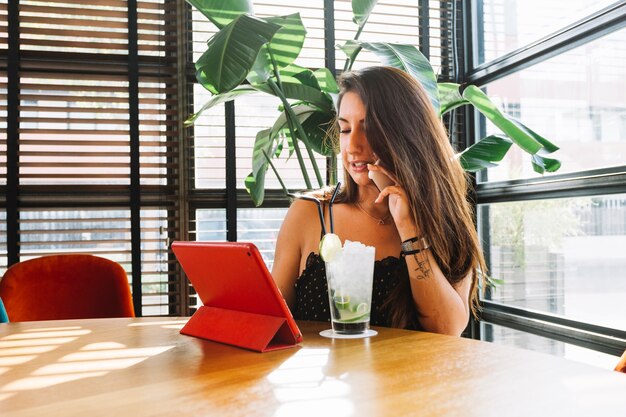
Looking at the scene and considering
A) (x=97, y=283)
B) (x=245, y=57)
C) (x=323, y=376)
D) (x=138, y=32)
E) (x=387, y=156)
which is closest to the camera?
(x=323, y=376)

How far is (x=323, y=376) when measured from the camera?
35.7 inches

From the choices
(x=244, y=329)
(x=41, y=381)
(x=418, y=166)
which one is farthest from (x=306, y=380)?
(x=418, y=166)

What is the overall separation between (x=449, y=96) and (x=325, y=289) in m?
1.46

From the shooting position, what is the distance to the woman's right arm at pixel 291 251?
1.69 meters

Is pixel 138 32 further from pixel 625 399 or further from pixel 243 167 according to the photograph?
pixel 625 399

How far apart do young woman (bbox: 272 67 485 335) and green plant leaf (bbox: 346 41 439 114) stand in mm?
648

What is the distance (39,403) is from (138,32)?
262 centimetres

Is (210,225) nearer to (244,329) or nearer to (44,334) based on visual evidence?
(44,334)

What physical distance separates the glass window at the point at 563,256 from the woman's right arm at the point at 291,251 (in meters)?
1.39

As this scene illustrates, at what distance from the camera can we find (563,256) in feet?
9.14

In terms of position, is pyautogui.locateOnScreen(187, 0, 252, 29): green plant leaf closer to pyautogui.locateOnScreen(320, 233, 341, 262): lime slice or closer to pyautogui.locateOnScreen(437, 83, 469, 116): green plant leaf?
pyautogui.locateOnScreen(437, 83, 469, 116): green plant leaf

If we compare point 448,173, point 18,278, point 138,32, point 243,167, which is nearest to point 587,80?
point 448,173

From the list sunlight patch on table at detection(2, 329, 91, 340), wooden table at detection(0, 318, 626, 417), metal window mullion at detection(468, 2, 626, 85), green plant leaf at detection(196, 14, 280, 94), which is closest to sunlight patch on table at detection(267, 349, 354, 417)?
wooden table at detection(0, 318, 626, 417)

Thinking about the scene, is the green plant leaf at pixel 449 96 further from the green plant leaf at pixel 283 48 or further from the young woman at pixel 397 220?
the young woman at pixel 397 220
